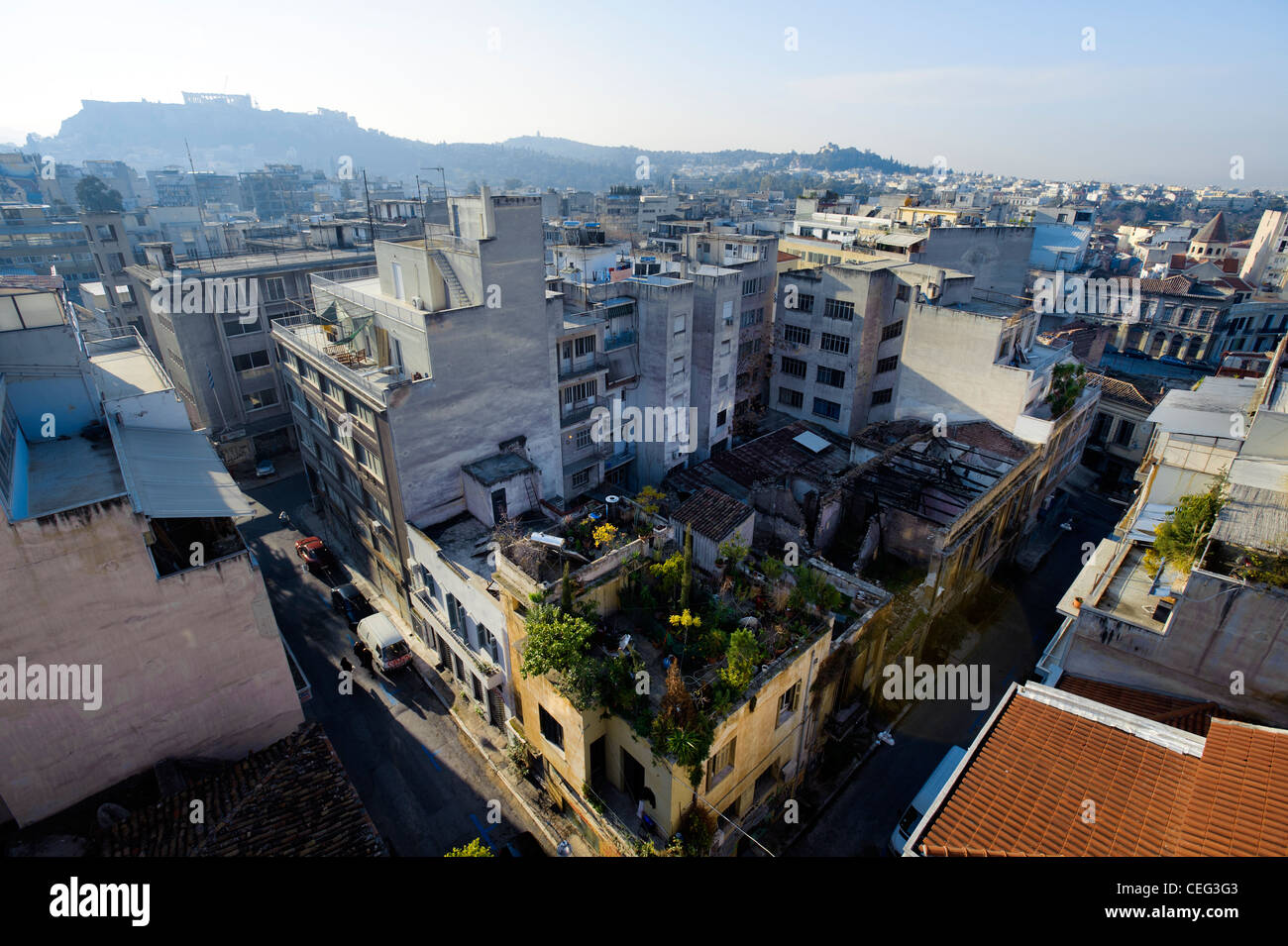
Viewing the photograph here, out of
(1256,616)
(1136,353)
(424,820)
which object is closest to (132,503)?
(424,820)

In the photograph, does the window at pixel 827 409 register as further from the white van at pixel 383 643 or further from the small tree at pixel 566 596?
the small tree at pixel 566 596

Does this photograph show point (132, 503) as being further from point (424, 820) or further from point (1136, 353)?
point (1136, 353)

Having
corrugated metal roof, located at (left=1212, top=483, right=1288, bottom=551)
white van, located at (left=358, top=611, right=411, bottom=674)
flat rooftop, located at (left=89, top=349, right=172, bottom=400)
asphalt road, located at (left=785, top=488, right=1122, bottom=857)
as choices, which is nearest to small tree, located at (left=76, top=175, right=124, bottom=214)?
flat rooftop, located at (left=89, top=349, right=172, bottom=400)

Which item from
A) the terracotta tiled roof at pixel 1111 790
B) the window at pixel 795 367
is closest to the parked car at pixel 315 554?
the window at pixel 795 367

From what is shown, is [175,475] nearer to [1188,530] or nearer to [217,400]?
[217,400]

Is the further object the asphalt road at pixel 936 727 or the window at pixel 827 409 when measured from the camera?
the window at pixel 827 409

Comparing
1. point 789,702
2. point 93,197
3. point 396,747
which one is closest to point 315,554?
point 396,747
